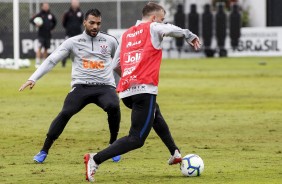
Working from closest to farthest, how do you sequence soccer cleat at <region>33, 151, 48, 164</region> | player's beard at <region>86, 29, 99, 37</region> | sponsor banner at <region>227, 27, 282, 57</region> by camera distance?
soccer cleat at <region>33, 151, 48, 164</region> → player's beard at <region>86, 29, 99, 37</region> → sponsor banner at <region>227, 27, 282, 57</region>

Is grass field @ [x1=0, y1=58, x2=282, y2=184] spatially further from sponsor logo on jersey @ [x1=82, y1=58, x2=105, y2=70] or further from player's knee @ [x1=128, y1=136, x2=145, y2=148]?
sponsor logo on jersey @ [x1=82, y1=58, x2=105, y2=70]

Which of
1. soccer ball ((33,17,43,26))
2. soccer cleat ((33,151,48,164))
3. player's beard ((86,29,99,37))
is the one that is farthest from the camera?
soccer ball ((33,17,43,26))

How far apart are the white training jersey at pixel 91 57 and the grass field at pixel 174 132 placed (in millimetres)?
1114

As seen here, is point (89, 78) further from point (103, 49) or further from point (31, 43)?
point (31, 43)

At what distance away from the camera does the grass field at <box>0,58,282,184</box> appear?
12.3 meters

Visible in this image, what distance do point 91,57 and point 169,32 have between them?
2855mm

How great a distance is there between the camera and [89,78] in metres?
13.8

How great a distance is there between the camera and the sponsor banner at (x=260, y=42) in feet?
150

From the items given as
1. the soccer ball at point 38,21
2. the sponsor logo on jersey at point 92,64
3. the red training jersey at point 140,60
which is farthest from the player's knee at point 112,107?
the soccer ball at point 38,21

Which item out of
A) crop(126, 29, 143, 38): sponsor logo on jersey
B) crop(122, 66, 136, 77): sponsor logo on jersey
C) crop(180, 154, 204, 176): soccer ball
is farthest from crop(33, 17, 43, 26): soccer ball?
crop(122, 66, 136, 77): sponsor logo on jersey

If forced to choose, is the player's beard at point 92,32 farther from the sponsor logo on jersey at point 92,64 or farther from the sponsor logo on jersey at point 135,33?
the sponsor logo on jersey at point 135,33

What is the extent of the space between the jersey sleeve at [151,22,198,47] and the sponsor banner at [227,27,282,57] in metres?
34.5

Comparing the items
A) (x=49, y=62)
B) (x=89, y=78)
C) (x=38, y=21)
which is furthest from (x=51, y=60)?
(x=38, y=21)

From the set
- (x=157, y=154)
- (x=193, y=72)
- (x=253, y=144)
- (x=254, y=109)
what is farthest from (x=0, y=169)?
(x=193, y=72)
